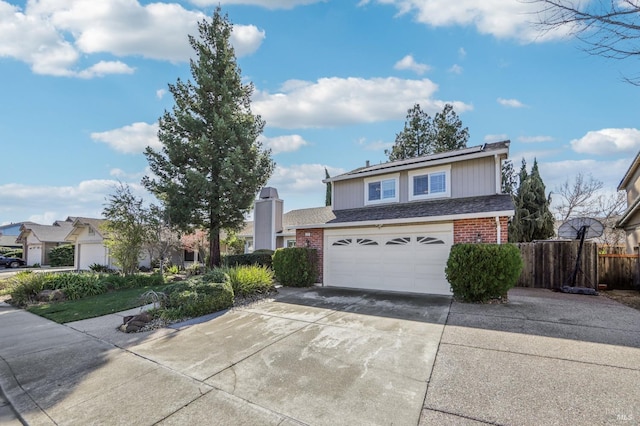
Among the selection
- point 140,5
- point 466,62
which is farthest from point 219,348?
point 466,62

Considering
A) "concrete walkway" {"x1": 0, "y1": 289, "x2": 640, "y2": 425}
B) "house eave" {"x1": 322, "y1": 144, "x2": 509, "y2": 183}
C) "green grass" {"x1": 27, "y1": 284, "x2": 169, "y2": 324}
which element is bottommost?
"green grass" {"x1": 27, "y1": 284, "x2": 169, "y2": 324}

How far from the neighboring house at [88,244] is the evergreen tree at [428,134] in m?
23.1

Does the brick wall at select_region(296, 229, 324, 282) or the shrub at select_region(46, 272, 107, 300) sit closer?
the shrub at select_region(46, 272, 107, 300)

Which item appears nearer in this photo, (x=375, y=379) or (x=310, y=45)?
(x=375, y=379)

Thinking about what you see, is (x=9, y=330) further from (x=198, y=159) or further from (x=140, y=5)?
(x=198, y=159)

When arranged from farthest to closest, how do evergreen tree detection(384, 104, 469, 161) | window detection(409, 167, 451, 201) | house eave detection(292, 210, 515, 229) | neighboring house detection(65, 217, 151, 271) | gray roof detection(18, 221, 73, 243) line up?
gray roof detection(18, 221, 73, 243) → evergreen tree detection(384, 104, 469, 161) → neighboring house detection(65, 217, 151, 271) → window detection(409, 167, 451, 201) → house eave detection(292, 210, 515, 229)

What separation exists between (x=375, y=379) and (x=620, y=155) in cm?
2220

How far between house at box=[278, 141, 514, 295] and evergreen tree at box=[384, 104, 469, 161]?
543 inches

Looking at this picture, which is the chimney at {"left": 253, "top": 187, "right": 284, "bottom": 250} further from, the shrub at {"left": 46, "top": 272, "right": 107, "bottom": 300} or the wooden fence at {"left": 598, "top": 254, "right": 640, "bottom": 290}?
the wooden fence at {"left": 598, "top": 254, "right": 640, "bottom": 290}

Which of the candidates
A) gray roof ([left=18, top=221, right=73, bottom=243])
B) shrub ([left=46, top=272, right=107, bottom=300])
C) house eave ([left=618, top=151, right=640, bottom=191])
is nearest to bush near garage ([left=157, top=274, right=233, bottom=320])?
shrub ([left=46, top=272, right=107, bottom=300])

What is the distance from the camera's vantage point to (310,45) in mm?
10414

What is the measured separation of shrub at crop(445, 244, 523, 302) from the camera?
25.6ft

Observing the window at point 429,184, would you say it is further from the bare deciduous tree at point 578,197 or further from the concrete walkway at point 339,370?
the bare deciduous tree at point 578,197

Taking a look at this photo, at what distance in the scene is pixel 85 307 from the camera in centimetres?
907
